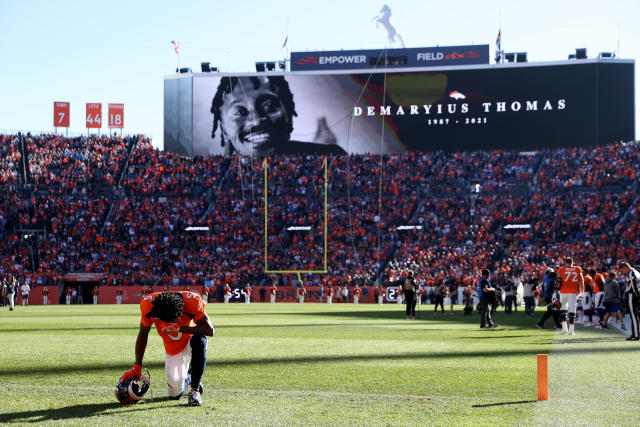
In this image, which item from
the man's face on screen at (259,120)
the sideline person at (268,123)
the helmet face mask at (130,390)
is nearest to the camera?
the helmet face mask at (130,390)

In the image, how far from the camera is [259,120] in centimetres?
6569

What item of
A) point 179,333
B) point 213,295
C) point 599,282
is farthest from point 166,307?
point 213,295

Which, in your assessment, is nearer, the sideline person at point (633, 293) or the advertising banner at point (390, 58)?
the sideline person at point (633, 293)

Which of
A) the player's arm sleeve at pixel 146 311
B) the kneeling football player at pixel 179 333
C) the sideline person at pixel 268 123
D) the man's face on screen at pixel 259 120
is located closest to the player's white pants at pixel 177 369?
the kneeling football player at pixel 179 333

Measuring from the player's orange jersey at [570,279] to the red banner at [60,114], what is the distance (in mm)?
59739

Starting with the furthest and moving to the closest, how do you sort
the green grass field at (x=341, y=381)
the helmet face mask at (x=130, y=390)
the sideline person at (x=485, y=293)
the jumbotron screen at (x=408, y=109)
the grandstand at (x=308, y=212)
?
the jumbotron screen at (x=408, y=109) < the grandstand at (x=308, y=212) < the sideline person at (x=485, y=293) < the helmet face mask at (x=130, y=390) < the green grass field at (x=341, y=381)

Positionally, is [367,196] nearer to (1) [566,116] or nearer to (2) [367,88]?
(2) [367,88]

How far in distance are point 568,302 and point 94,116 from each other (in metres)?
60.0

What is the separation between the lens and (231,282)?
5238 cm

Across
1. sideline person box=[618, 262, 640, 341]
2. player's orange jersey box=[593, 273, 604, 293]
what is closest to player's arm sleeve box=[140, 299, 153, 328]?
sideline person box=[618, 262, 640, 341]

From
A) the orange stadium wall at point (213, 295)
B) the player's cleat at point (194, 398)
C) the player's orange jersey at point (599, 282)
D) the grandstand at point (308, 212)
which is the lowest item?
the orange stadium wall at point (213, 295)

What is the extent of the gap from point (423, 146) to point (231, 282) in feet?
65.7

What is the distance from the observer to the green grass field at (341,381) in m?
8.17

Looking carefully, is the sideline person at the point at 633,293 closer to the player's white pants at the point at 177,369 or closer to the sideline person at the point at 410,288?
the sideline person at the point at 410,288
